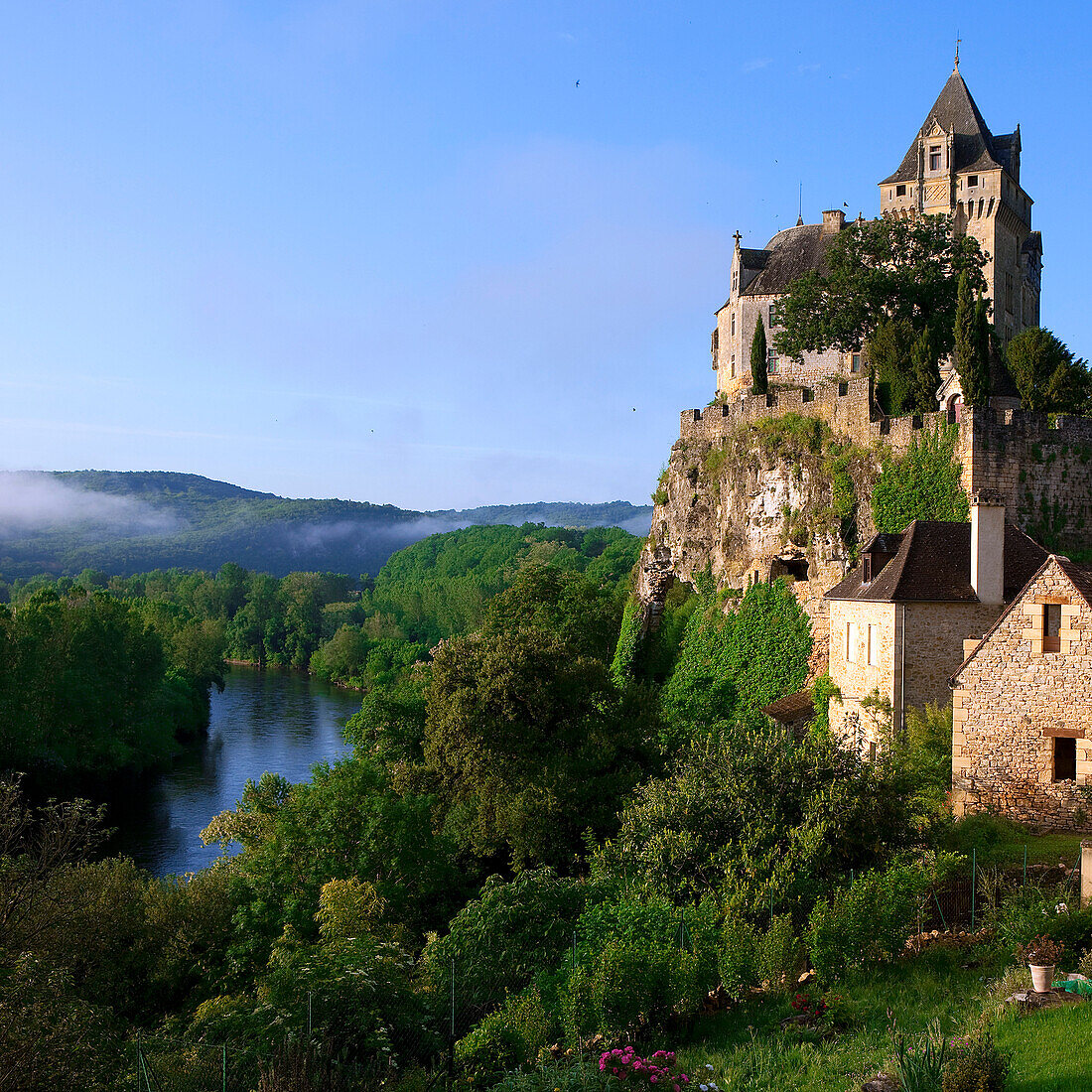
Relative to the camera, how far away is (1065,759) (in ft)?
61.1

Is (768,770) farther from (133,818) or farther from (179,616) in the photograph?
(179,616)

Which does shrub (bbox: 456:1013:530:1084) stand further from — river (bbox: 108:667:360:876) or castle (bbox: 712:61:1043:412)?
castle (bbox: 712:61:1043:412)

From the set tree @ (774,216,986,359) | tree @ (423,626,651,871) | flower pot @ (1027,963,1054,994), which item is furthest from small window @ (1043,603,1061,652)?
tree @ (774,216,986,359)

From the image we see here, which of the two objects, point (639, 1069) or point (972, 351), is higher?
point (972, 351)

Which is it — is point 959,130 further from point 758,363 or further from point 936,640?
point 936,640

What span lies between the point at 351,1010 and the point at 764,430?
88.5ft

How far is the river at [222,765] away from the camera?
3694 cm

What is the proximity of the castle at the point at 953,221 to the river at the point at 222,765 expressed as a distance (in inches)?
1197

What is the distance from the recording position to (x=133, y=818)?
4150cm

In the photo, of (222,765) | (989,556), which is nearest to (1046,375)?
(989,556)

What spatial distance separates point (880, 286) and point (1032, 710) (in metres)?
24.5

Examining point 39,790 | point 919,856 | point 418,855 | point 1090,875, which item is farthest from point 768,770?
point 39,790

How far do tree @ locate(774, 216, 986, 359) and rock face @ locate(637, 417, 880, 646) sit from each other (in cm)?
684

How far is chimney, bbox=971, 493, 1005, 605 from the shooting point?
2197cm
